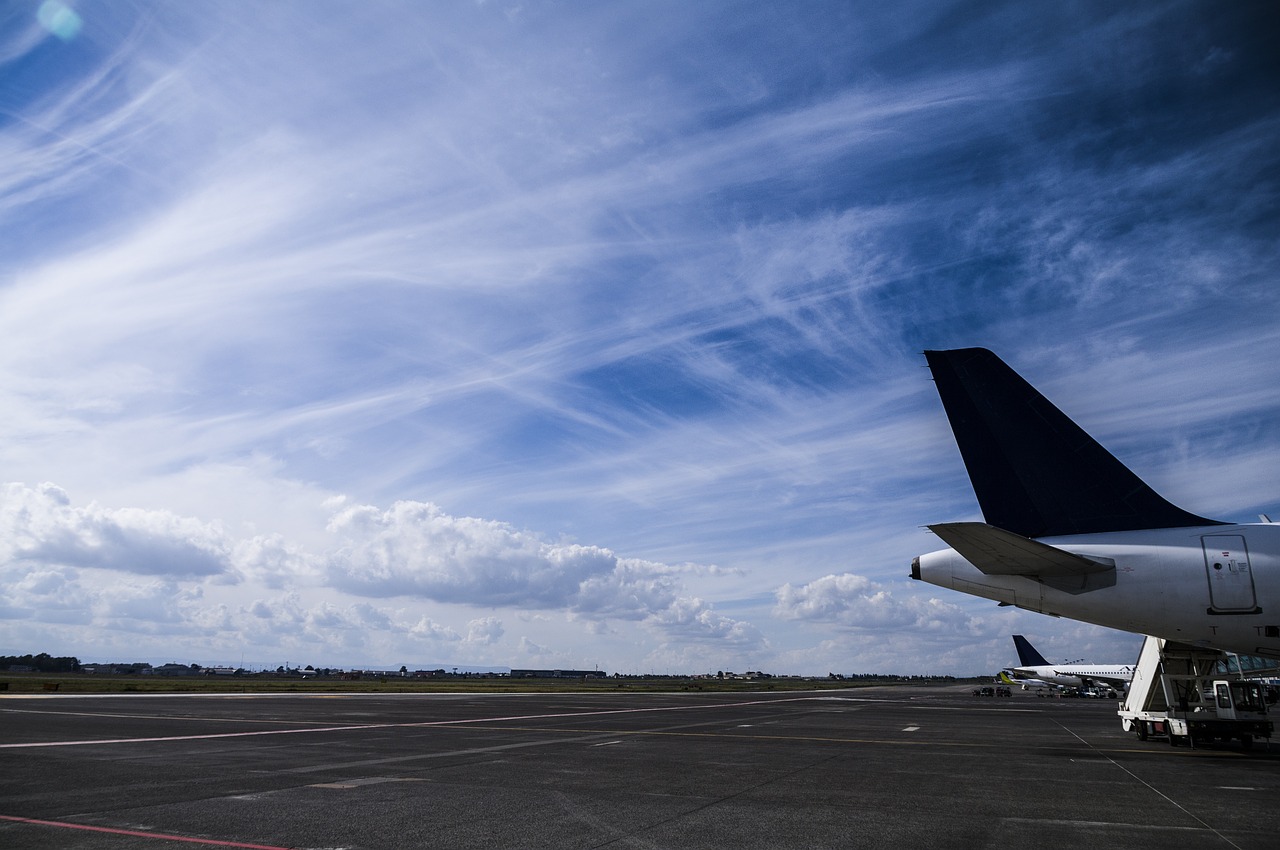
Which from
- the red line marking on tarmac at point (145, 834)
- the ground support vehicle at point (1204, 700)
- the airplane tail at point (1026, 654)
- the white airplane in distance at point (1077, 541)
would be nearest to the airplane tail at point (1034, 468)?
the white airplane in distance at point (1077, 541)

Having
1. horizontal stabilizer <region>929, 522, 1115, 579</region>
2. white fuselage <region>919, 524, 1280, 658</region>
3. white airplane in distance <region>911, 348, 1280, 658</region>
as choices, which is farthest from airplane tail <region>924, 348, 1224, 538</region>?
horizontal stabilizer <region>929, 522, 1115, 579</region>

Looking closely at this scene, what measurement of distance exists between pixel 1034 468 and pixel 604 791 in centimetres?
1215

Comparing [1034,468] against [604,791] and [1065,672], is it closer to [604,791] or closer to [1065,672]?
[604,791]

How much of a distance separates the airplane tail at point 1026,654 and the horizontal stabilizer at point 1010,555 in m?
107

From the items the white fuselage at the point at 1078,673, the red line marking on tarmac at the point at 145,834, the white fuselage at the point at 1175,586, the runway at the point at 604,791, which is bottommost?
the white fuselage at the point at 1078,673

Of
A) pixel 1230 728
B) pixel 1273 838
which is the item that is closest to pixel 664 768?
pixel 1273 838

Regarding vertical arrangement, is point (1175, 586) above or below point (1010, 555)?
below

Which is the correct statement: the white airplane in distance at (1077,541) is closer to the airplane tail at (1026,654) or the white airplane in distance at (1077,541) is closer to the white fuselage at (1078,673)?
the white fuselage at (1078,673)

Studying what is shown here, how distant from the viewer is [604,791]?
13.0m

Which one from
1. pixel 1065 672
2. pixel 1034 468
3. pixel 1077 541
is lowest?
pixel 1065 672

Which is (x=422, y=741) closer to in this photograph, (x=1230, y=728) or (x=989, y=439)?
(x=989, y=439)

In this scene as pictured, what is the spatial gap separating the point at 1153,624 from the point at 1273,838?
7.56m

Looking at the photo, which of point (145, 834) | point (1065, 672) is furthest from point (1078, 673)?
point (145, 834)

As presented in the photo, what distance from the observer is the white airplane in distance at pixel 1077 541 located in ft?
51.6
